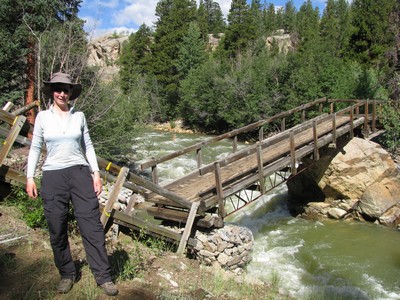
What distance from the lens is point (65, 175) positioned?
3.42 metres

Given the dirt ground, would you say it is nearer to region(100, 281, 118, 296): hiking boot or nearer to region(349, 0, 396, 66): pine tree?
region(100, 281, 118, 296): hiking boot

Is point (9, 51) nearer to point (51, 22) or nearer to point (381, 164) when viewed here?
point (51, 22)

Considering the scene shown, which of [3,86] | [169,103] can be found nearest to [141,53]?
[169,103]

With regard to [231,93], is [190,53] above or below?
above

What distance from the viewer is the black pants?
11.2 ft

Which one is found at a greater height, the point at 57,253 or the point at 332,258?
the point at 57,253

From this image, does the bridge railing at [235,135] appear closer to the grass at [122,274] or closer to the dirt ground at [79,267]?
the grass at [122,274]

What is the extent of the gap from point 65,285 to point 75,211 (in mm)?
833

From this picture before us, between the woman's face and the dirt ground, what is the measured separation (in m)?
1.94

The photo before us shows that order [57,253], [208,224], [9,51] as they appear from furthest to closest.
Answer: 1. [9,51]
2. [208,224]
3. [57,253]

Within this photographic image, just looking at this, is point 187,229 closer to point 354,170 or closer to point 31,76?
point 354,170

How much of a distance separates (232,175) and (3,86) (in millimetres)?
10710

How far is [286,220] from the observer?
41.6 ft

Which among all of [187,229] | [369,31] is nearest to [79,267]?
[187,229]
